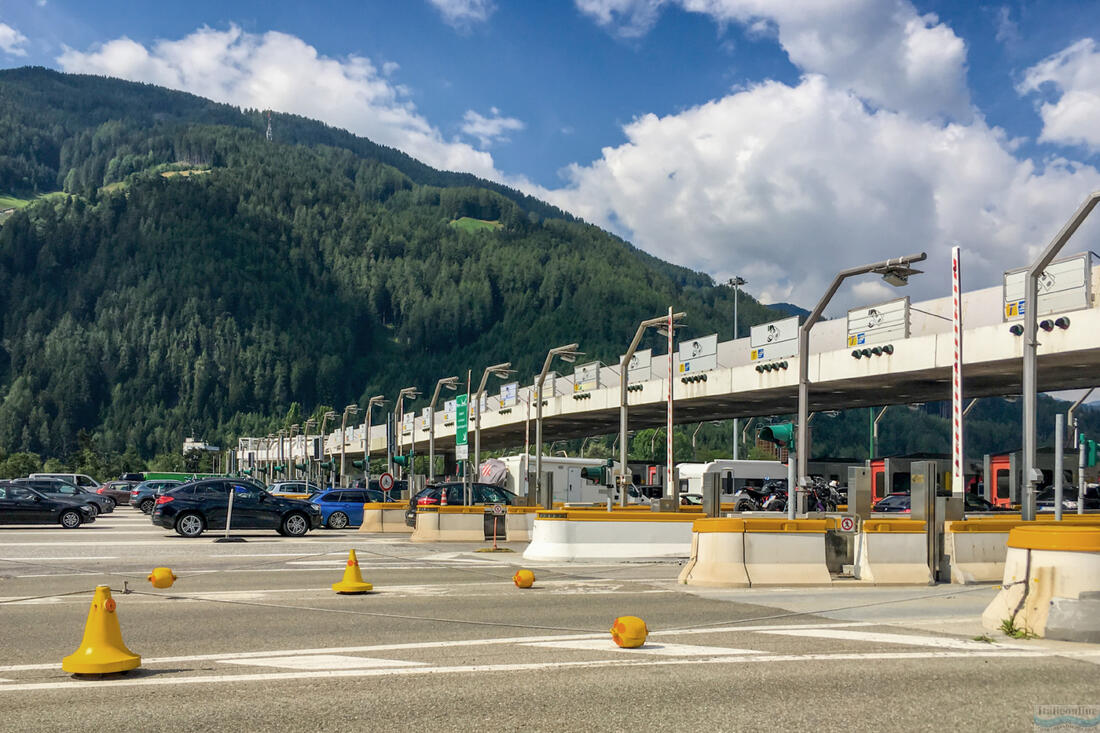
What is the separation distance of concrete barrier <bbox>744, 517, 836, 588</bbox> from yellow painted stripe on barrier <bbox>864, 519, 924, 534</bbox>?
0.90m

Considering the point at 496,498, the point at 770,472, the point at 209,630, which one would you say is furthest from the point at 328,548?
the point at 770,472

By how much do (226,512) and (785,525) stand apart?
19.9m

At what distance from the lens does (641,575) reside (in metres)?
18.8

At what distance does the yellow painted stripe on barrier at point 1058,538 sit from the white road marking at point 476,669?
3.30 ft

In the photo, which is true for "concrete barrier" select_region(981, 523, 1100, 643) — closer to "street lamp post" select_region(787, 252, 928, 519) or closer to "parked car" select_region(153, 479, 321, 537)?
"street lamp post" select_region(787, 252, 928, 519)

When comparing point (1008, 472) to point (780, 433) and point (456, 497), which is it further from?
point (780, 433)

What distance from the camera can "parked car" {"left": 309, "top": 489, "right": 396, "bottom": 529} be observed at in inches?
1531

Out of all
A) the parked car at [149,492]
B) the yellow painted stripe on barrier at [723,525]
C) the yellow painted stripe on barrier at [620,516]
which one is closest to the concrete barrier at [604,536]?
the yellow painted stripe on barrier at [620,516]

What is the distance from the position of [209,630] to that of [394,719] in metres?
5.16

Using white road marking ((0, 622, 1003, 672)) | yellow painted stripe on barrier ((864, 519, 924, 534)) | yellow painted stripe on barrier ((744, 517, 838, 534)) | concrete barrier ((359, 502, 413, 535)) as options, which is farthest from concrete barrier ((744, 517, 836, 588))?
concrete barrier ((359, 502, 413, 535))

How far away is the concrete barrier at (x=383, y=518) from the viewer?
3669 cm

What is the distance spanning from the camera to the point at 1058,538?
9570 mm

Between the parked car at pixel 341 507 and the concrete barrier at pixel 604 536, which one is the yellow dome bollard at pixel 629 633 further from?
the parked car at pixel 341 507

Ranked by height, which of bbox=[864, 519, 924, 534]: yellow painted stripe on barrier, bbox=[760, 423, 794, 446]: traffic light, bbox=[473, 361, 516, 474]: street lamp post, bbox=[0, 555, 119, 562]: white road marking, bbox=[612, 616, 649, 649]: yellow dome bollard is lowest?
bbox=[0, 555, 119, 562]: white road marking
